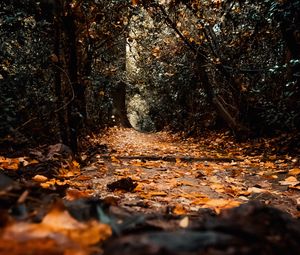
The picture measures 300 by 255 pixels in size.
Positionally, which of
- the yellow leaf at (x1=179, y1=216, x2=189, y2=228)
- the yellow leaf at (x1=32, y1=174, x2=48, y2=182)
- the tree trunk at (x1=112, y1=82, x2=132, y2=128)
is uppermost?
the tree trunk at (x1=112, y1=82, x2=132, y2=128)

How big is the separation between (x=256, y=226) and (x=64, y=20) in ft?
15.7

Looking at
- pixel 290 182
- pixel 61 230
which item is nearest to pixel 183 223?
pixel 61 230

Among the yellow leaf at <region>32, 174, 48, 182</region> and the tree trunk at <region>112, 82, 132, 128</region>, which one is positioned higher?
the tree trunk at <region>112, 82, 132, 128</region>

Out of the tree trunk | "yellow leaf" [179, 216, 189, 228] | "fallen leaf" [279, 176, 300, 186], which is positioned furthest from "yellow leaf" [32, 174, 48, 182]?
the tree trunk

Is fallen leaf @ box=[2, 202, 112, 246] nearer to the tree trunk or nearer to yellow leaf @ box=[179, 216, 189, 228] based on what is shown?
yellow leaf @ box=[179, 216, 189, 228]

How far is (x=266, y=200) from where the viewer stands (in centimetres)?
333

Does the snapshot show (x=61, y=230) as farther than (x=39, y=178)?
No

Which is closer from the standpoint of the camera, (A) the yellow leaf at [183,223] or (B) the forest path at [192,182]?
(A) the yellow leaf at [183,223]

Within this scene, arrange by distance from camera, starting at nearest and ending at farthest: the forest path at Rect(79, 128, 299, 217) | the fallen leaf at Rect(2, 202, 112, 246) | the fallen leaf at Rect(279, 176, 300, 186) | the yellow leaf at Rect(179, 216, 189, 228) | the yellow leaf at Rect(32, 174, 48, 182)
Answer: the fallen leaf at Rect(2, 202, 112, 246), the yellow leaf at Rect(179, 216, 189, 228), the forest path at Rect(79, 128, 299, 217), the yellow leaf at Rect(32, 174, 48, 182), the fallen leaf at Rect(279, 176, 300, 186)

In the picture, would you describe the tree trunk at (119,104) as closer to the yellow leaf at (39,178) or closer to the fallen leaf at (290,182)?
the fallen leaf at (290,182)

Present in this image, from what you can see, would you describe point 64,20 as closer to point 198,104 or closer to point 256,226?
point 256,226

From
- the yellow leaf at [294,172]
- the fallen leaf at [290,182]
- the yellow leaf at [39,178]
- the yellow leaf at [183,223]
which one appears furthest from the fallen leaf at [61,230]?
the yellow leaf at [294,172]

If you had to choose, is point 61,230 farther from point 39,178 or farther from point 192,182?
point 192,182

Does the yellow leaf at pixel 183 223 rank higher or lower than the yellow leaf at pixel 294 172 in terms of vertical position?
higher
